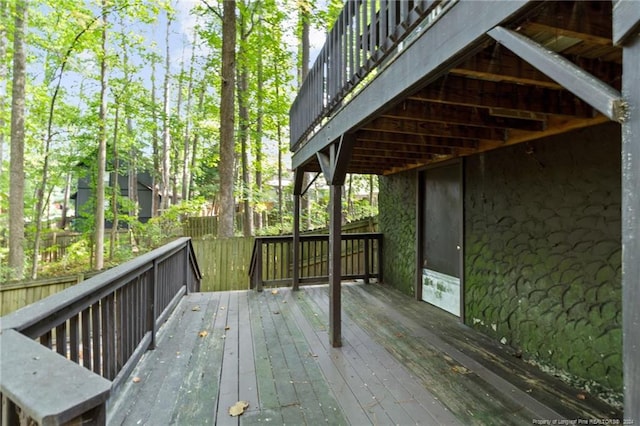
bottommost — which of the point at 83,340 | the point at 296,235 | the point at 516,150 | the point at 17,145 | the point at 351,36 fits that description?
the point at 83,340

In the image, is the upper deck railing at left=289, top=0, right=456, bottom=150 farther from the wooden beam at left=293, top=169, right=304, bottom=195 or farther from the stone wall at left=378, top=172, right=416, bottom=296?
the stone wall at left=378, top=172, right=416, bottom=296

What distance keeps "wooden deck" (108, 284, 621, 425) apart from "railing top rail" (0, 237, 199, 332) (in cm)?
85

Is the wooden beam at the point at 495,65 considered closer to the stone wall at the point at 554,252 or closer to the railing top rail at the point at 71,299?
the stone wall at the point at 554,252

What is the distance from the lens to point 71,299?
5.08 feet

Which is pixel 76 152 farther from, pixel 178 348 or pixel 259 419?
pixel 259 419

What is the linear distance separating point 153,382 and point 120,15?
36.3 ft

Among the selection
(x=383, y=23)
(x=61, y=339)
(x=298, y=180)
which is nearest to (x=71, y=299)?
(x=61, y=339)

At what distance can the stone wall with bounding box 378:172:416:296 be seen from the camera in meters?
5.20

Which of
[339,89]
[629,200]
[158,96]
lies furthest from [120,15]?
[629,200]

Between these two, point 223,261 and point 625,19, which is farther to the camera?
point 223,261

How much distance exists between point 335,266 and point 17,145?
9038mm

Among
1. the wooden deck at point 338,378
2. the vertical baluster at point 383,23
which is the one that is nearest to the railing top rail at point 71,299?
the wooden deck at point 338,378

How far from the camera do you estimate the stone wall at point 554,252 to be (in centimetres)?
238

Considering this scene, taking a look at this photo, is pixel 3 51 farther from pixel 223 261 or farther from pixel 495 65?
pixel 495 65
